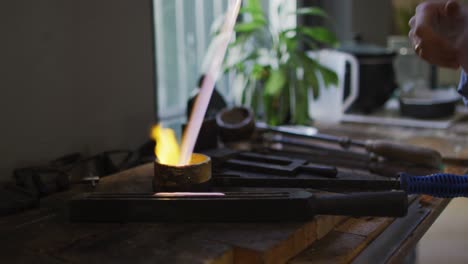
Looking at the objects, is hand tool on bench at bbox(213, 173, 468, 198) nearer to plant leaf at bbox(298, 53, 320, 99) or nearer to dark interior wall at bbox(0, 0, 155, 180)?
dark interior wall at bbox(0, 0, 155, 180)

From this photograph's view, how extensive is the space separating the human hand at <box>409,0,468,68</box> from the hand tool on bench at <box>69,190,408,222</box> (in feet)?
0.73

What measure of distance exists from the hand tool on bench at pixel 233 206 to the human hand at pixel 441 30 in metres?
0.22

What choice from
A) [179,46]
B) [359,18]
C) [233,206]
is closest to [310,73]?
[179,46]

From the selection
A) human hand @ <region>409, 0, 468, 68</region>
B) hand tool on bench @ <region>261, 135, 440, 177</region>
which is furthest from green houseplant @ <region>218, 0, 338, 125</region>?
human hand @ <region>409, 0, 468, 68</region>

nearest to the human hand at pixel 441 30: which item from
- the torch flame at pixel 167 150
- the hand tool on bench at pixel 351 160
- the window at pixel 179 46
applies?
the hand tool on bench at pixel 351 160

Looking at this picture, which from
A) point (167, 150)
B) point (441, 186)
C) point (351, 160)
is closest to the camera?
point (441, 186)

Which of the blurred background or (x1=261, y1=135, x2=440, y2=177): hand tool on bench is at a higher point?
the blurred background

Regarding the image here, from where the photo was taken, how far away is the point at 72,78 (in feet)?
3.72

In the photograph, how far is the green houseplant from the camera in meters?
1.54

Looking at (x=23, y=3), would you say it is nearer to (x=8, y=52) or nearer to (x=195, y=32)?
(x=8, y=52)

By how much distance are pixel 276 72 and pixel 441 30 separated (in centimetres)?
78

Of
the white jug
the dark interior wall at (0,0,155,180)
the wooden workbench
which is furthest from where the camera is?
the white jug

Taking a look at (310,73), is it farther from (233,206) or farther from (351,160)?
(233,206)

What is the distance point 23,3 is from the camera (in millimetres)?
1017
